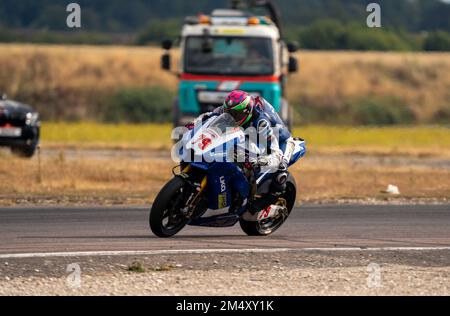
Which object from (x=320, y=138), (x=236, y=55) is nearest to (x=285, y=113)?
(x=236, y=55)

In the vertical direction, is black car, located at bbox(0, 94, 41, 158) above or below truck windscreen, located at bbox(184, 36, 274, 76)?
below

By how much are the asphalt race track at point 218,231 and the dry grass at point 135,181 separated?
1763mm

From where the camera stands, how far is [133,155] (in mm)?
28625

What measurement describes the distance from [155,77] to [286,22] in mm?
32865

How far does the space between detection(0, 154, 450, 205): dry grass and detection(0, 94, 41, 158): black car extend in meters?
0.49

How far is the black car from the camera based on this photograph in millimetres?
23844

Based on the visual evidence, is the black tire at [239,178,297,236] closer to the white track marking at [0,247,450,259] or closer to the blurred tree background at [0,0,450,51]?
the white track marking at [0,247,450,259]

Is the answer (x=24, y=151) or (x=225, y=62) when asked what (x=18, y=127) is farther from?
(x=225, y=62)

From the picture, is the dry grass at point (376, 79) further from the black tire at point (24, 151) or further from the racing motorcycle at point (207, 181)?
the racing motorcycle at point (207, 181)

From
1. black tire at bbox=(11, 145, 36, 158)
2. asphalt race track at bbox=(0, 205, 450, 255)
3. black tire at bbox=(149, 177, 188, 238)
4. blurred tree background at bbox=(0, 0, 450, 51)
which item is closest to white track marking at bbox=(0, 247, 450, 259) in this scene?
asphalt race track at bbox=(0, 205, 450, 255)

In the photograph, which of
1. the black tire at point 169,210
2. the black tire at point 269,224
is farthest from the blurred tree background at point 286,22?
the black tire at point 169,210

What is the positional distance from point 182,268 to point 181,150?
1718 millimetres

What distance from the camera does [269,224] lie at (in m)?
13.5
